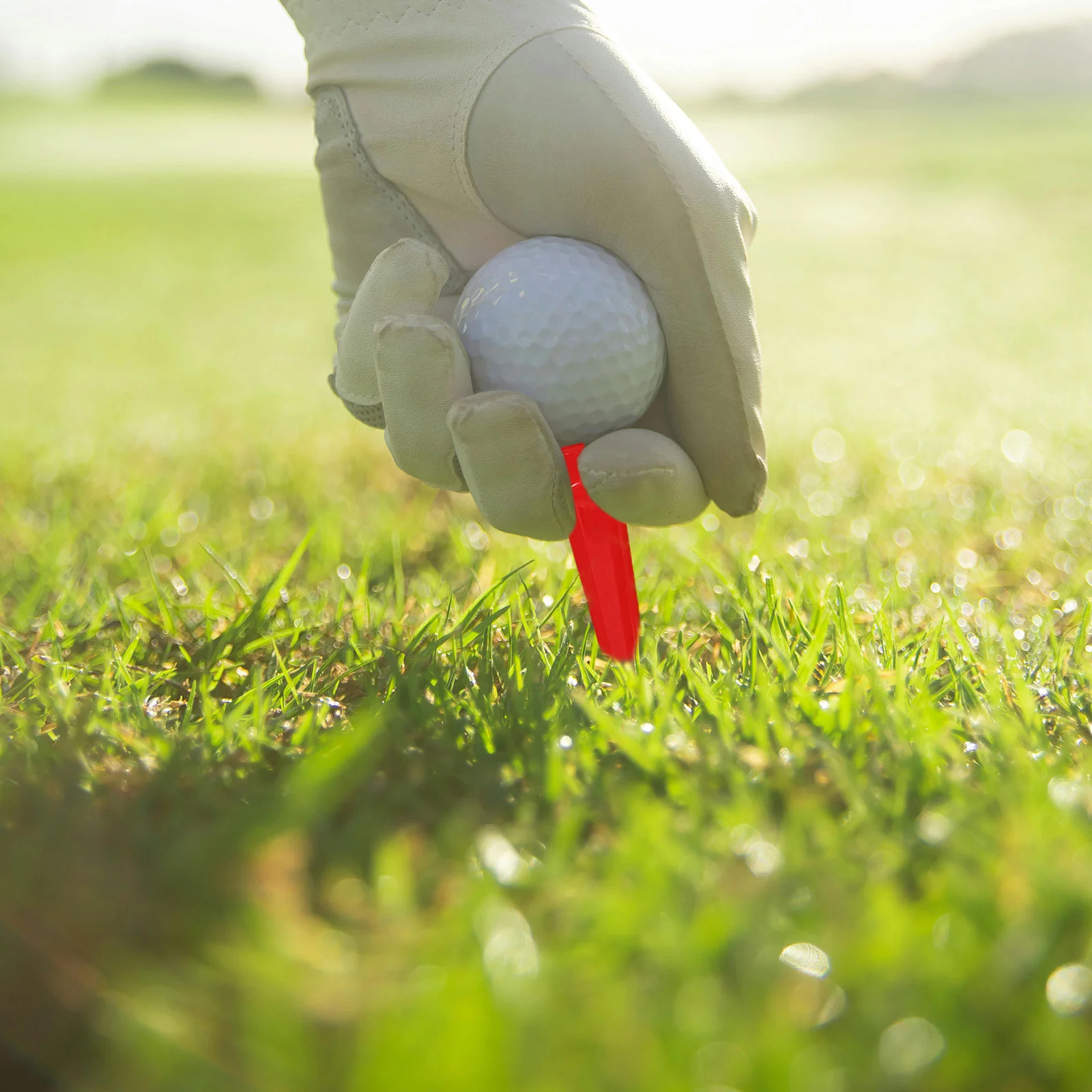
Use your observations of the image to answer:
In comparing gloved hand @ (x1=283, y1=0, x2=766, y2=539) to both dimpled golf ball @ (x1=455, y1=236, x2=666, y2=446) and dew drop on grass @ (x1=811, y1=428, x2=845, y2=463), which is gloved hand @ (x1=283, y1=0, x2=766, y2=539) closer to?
dimpled golf ball @ (x1=455, y1=236, x2=666, y2=446)

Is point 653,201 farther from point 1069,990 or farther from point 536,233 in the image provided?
point 1069,990

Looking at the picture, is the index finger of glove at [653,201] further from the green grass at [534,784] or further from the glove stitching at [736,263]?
the green grass at [534,784]

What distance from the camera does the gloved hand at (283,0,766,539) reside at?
4.80 ft

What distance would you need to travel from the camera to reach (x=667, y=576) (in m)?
2.04

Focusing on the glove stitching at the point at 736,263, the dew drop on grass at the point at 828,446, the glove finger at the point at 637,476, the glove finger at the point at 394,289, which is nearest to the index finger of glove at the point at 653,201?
the glove stitching at the point at 736,263

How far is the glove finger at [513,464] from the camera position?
1.40m

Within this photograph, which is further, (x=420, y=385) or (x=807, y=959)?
(x=420, y=385)

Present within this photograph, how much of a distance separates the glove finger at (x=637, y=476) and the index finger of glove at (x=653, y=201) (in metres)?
0.14

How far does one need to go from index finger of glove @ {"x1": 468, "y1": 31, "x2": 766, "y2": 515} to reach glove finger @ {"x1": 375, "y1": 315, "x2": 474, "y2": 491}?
1.13 feet

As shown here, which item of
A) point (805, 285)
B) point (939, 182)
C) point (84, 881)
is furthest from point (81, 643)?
point (939, 182)

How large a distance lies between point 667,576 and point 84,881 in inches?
53.6

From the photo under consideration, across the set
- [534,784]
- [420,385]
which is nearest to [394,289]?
[420,385]

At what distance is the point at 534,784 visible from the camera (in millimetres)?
1176

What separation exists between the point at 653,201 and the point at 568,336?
9.9 inches
